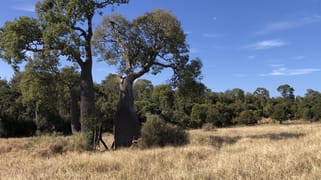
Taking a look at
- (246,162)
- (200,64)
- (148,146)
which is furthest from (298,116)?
(246,162)

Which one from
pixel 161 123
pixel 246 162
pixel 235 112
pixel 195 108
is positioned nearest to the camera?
pixel 246 162

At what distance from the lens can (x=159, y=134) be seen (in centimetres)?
1683

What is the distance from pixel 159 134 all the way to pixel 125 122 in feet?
5.79

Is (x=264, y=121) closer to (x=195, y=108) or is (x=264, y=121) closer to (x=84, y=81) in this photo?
(x=195, y=108)

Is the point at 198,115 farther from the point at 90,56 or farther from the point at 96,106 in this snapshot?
the point at 90,56

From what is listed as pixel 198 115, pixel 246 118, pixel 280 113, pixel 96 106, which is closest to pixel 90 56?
pixel 96 106

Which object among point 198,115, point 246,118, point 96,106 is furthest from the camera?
point 246,118

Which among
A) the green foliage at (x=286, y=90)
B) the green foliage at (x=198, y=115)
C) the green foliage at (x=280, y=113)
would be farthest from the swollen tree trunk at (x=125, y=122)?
the green foliage at (x=286, y=90)

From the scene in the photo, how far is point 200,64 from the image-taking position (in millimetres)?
20438

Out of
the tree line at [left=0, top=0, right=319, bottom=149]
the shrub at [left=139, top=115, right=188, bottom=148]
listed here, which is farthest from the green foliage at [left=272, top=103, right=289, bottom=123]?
the shrub at [left=139, top=115, right=188, bottom=148]

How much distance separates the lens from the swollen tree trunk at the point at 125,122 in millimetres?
16877

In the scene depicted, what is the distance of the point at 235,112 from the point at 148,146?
49.1 m

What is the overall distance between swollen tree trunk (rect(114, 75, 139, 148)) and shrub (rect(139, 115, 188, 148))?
1.93 feet

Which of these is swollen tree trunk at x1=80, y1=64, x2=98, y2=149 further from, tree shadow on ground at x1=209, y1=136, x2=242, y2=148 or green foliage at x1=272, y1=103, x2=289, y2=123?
green foliage at x1=272, y1=103, x2=289, y2=123
